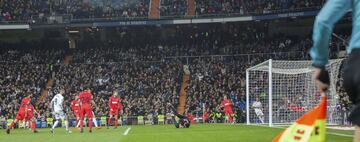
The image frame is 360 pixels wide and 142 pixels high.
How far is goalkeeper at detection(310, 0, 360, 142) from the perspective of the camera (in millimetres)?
2938

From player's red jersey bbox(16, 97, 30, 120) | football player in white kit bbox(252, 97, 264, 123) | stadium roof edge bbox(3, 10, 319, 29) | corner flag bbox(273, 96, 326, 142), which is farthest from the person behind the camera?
stadium roof edge bbox(3, 10, 319, 29)

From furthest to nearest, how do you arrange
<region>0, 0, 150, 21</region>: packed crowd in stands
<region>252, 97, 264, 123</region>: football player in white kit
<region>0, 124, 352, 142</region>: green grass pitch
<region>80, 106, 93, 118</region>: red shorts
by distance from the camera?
<region>0, 0, 150, 21</region>: packed crowd in stands < <region>252, 97, 264, 123</region>: football player in white kit < <region>80, 106, 93, 118</region>: red shorts < <region>0, 124, 352, 142</region>: green grass pitch

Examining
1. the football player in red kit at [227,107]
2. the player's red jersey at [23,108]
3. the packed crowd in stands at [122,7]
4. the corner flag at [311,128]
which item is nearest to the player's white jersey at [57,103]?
the player's red jersey at [23,108]

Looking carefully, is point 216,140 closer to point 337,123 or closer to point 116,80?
point 337,123

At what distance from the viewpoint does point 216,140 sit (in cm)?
1570

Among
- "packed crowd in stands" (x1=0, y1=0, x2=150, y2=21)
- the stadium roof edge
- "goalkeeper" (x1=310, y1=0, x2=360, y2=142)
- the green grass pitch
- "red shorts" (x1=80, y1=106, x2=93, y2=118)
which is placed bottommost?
the green grass pitch

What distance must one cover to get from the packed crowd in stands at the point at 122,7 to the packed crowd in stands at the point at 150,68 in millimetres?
2270

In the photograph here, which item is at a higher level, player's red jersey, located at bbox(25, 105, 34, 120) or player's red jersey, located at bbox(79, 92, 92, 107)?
player's red jersey, located at bbox(79, 92, 92, 107)

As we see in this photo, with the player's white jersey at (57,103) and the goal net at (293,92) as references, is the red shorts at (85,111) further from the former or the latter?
the goal net at (293,92)

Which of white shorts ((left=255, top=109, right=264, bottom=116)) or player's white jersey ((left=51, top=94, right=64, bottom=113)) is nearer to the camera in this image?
player's white jersey ((left=51, top=94, right=64, bottom=113))

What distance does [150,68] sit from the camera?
131ft

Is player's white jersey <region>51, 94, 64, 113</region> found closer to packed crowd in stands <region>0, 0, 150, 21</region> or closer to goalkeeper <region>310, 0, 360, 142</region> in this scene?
packed crowd in stands <region>0, 0, 150, 21</region>

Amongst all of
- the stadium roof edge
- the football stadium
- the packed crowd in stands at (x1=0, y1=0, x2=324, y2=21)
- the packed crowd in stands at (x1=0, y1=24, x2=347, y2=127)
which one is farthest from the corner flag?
the packed crowd in stands at (x1=0, y1=0, x2=324, y2=21)

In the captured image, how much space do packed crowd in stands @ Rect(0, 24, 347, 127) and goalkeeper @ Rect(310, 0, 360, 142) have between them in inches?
Answer: 1200
